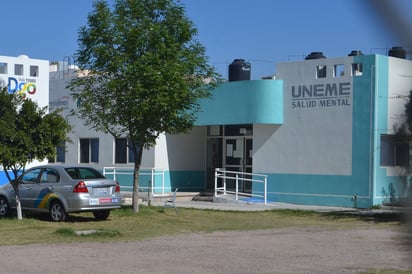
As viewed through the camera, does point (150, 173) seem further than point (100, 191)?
Yes

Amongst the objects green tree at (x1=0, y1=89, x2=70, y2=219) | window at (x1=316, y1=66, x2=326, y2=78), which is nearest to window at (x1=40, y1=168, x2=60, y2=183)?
green tree at (x1=0, y1=89, x2=70, y2=219)

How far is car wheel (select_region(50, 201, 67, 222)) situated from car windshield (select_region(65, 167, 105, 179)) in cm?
82

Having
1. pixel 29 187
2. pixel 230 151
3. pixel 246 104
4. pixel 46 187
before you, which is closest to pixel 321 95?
pixel 246 104

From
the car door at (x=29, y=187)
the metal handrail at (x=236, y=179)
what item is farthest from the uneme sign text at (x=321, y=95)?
the car door at (x=29, y=187)

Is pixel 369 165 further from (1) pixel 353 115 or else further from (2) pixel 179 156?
(2) pixel 179 156

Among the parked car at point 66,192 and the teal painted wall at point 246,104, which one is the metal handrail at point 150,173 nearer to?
the teal painted wall at point 246,104

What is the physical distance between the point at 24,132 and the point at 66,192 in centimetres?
185

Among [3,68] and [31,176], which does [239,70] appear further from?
[31,176]

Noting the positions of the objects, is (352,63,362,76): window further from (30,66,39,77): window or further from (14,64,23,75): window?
(14,64,23,75): window

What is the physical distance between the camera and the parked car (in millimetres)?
17375

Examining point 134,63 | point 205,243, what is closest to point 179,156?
point 134,63

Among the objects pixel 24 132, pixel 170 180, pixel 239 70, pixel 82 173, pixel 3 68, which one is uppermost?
pixel 239 70

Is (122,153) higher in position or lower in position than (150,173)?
higher

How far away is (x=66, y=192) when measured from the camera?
17.5 m
